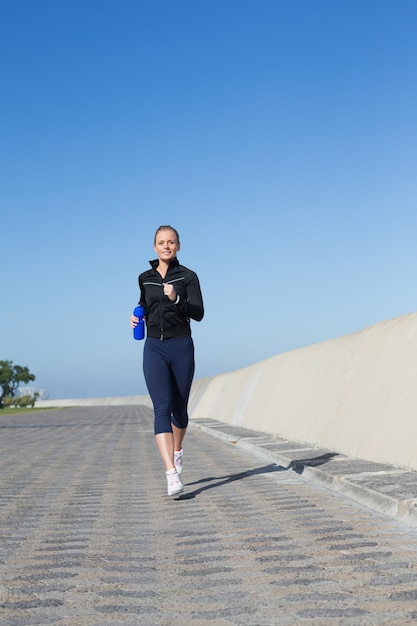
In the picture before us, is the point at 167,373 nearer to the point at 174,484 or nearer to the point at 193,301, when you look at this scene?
the point at 193,301

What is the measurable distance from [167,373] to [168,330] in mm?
388

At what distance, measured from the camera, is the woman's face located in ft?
25.2

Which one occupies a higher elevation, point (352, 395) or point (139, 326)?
point (139, 326)

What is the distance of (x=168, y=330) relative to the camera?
7.71 m

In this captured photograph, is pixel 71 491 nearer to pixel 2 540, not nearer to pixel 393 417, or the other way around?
pixel 2 540

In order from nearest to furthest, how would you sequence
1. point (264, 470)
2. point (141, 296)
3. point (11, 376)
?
1. point (141, 296)
2. point (264, 470)
3. point (11, 376)

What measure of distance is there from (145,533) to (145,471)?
14.9ft

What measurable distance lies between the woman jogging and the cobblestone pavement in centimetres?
89

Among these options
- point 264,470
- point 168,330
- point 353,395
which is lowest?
point 264,470

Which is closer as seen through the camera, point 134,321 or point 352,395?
point 134,321

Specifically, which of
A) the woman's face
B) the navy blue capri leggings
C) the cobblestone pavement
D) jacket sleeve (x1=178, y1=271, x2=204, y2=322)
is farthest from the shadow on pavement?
the woman's face

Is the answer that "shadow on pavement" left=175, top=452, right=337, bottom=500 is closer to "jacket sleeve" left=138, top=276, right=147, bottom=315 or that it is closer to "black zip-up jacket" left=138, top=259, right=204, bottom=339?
"black zip-up jacket" left=138, top=259, right=204, bottom=339

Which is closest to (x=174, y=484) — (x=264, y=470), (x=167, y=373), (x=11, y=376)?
(x=167, y=373)

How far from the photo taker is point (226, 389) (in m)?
27.1
